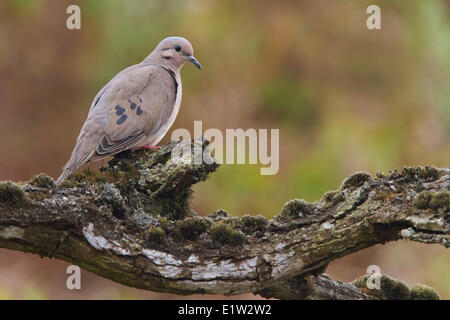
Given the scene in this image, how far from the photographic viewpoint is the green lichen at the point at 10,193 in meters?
2.95

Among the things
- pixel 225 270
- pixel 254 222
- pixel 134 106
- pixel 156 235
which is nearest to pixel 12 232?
pixel 156 235

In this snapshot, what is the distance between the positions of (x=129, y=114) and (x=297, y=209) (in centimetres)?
166

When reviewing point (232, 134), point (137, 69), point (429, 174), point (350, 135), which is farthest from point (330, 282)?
point (350, 135)

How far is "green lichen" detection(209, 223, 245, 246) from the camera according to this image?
10.4 ft

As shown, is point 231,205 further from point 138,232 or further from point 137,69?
point 138,232

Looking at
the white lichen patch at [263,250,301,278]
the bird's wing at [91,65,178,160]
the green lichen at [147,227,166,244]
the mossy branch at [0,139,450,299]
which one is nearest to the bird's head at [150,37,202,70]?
the bird's wing at [91,65,178,160]

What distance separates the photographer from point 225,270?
10.2ft

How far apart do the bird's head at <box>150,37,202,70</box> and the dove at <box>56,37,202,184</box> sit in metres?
0.18

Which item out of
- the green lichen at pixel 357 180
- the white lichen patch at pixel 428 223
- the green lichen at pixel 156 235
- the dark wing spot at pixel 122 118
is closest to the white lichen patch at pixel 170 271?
the green lichen at pixel 156 235

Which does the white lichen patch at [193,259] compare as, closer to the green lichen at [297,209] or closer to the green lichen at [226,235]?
the green lichen at [226,235]

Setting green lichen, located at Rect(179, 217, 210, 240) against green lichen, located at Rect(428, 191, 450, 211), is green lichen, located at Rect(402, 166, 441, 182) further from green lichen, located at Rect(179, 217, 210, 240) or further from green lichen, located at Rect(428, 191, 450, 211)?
green lichen, located at Rect(179, 217, 210, 240)

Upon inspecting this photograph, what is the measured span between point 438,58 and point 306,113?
175 centimetres

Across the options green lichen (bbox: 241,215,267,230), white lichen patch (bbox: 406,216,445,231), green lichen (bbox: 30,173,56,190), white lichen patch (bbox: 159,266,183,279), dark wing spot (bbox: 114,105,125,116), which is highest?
dark wing spot (bbox: 114,105,125,116)

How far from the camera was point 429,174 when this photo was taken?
321 cm
